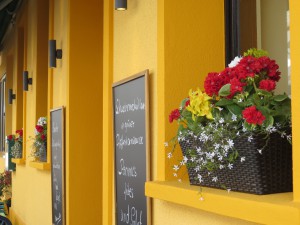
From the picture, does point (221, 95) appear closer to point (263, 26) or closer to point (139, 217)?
point (263, 26)

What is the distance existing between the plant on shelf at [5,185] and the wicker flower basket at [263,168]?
713 centimetres

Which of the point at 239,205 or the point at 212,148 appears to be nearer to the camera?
the point at 239,205

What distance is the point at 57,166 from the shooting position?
4.31 meters

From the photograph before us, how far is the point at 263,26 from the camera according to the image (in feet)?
8.05

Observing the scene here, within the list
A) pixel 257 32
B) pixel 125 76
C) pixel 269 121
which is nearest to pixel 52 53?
pixel 125 76

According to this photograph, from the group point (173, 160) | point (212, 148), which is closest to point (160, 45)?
point (173, 160)

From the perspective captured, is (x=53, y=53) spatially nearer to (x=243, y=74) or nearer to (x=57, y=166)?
(x=57, y=166)

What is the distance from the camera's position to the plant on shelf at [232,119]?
1618mm

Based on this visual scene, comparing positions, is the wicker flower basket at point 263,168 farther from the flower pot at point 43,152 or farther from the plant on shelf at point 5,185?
the plant on shelf at point 5,185

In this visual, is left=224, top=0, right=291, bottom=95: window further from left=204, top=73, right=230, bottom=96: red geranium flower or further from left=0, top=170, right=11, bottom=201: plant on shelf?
left=0, top=170, right=11, bottom=201: plant on shelf

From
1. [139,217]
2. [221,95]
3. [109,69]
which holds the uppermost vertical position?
[109,69]

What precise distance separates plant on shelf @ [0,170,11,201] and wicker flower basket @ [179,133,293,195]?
7.13m

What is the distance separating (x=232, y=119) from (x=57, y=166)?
282 cm

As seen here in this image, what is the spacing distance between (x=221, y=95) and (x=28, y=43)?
5.00m
